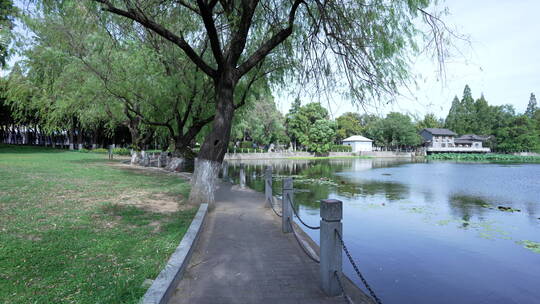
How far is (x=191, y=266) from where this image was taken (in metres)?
5.11

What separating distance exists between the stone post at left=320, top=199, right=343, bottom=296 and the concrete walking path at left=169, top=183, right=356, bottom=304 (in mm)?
182

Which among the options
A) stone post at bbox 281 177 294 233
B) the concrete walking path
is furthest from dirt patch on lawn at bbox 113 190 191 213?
stone post at bbox 281 177 294 233

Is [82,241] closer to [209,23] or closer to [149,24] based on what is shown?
[149,24]

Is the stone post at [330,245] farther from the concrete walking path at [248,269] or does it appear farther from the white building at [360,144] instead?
the white building at [360,144]

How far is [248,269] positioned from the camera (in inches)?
198

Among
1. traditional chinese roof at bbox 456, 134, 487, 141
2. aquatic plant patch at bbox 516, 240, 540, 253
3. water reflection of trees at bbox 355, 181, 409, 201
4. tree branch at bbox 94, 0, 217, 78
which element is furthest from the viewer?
traditional chinese roof at bbox 456, 134, 487, 141

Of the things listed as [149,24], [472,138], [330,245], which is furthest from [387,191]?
[472,138]

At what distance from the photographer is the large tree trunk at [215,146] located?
9148 mm

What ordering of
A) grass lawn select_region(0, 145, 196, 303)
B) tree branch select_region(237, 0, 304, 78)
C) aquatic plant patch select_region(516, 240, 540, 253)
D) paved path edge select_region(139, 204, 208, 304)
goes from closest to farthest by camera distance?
paved path edge select_region(139, 204, 208, 304) < grass lawn select_region(0, 145, 196, 303) < aquatic plant patch select_region(516, 240, 540, 253) < tree branch select_region(237, 0, 304, 78)

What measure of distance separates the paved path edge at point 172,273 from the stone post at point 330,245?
2.13 metres

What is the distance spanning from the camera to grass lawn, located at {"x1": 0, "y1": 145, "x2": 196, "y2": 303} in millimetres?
3885

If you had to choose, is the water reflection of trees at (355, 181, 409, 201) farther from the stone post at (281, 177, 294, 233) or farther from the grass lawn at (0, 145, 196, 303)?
the grass lawn at (0, 145, 196, 303)

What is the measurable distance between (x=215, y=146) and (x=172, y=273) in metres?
5.25

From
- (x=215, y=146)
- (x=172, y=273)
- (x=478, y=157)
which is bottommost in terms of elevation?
(x=478, y=157)
